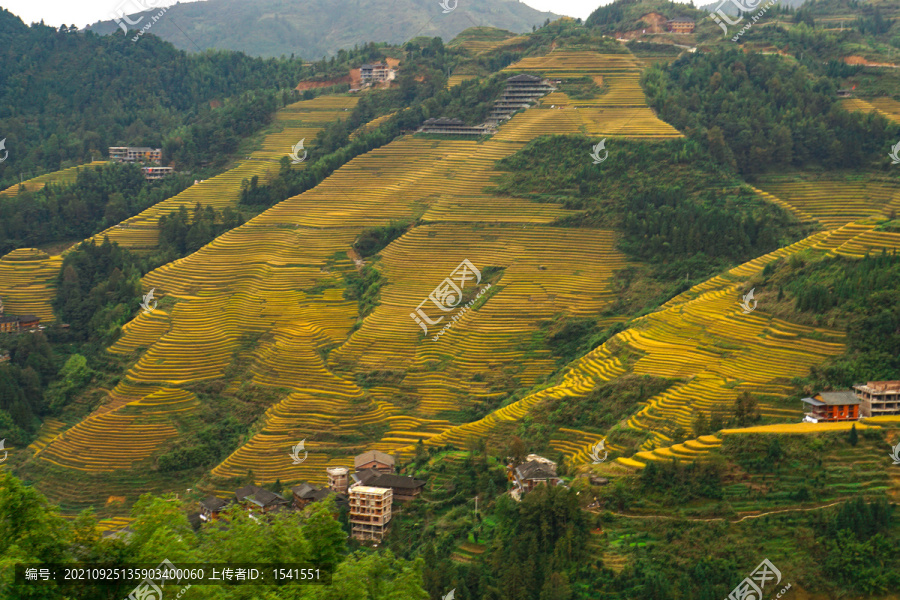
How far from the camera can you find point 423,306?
2798cm

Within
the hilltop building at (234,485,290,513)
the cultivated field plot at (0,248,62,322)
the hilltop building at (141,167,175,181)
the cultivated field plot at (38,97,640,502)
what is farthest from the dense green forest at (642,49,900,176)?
the cultivated field plot at (0,248,62,322)

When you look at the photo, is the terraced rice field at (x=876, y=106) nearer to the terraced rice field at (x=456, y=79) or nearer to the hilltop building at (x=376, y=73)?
the terraced rice field at (x=456, y=79)

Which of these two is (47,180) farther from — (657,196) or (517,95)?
(657,196)

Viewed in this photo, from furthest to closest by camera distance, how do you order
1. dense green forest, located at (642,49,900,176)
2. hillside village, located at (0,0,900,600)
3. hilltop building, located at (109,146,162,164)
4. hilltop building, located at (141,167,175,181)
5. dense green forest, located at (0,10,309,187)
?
→ hilltop building, located at (109,146,162,164), dense green forest, located at (0,10,309,187), hilltop building, located at (141,167,175,181), dense green forest, located at (642,49,900,176), hillside village, located at (0,0,900,600)

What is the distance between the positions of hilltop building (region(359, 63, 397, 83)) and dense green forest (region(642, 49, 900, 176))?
14370mm

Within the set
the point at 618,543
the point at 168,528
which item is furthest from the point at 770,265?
the point at 168,528

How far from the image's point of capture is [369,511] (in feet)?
65.5

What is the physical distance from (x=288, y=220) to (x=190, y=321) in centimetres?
629

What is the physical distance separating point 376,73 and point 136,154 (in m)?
12.1

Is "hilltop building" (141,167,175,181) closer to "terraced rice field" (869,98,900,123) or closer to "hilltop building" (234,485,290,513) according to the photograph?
"hilltop building" (234,485,290,513)

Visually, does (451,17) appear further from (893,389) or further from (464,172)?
(893,389)

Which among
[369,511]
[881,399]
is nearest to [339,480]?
[369,511]

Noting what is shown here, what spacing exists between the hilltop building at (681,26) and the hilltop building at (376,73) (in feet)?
43.9

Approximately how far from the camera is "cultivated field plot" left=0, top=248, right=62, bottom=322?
33844mm
